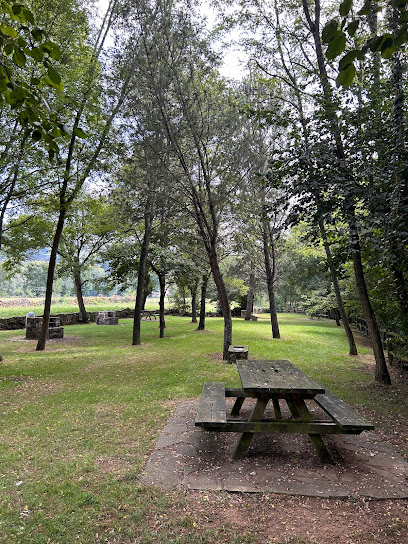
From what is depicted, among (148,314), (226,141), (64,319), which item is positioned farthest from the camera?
(148,314)

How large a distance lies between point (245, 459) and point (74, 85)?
10812 millimetres

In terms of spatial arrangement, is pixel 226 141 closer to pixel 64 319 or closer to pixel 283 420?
pixel 283 420

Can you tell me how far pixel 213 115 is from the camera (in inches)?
354

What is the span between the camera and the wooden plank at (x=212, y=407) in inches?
133

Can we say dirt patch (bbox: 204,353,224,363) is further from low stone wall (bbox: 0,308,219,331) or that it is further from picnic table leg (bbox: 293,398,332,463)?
low stone wall (bbox: 0,308,219,331)

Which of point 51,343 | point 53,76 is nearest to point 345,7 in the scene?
point 53,76

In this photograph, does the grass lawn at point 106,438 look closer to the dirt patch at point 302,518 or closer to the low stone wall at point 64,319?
the dirt patch at point 302,518

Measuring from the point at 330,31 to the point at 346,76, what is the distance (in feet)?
0.64

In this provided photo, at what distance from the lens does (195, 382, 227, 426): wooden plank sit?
339cm

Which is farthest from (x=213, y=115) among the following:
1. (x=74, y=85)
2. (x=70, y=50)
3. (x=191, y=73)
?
(x=70, y=50)

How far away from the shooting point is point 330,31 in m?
1.40

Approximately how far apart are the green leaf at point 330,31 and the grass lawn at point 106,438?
9.84 ft

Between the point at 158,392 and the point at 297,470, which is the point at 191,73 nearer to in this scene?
the point at 158,392

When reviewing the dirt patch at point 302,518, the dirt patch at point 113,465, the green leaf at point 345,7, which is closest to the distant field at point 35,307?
the dirt patch at point 113,465
